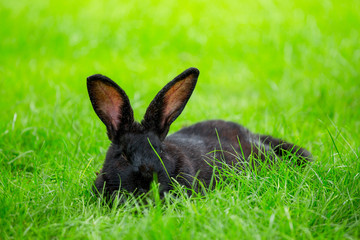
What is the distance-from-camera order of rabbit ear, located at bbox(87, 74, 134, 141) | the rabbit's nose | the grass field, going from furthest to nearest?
rabbit ear, located at bbox(87, 74, 134, 141), the rabbit's nose, the grass field

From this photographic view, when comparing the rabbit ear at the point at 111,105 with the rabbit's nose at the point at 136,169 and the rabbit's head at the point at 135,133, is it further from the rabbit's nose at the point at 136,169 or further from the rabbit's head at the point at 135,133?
the rabbit's nose at the point at 136,169

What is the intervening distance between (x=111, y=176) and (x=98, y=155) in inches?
43.4

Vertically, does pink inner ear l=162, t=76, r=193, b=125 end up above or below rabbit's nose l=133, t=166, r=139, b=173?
above

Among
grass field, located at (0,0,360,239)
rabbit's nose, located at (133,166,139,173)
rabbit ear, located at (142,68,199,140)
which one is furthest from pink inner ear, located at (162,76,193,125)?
grass field, located at (0,0,360,239)

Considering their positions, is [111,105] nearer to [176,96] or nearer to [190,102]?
[176,96]

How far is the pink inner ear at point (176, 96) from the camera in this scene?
3.69 meters

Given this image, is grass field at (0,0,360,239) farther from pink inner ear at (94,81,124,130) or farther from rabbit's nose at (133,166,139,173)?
pink inner ear at (94,81,124,130)

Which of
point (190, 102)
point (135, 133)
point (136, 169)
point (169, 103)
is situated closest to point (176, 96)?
point (169, 103)

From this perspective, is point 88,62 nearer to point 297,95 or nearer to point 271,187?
point 297,95

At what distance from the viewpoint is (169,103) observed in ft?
12.2

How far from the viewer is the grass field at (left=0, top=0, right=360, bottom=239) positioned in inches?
123

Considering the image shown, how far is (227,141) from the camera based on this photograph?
4.57m

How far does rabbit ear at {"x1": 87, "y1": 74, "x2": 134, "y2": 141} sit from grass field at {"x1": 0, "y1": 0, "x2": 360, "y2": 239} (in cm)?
41

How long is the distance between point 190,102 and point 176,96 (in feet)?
8.69
